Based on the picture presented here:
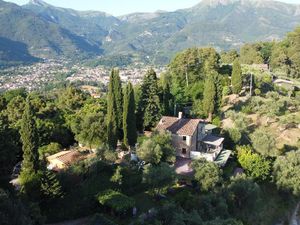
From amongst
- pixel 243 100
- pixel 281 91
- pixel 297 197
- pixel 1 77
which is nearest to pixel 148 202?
pixel 297 197

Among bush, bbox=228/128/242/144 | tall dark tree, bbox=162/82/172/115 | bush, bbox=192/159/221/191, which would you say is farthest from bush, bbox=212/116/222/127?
bush, bbox=192/159/221/191

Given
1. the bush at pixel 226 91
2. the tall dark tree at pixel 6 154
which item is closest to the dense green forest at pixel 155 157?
the tall dark tree at pixel 6 154

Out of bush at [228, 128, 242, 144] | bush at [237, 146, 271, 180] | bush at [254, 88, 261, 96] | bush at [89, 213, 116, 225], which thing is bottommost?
bush at [237, 146, 271, 180]

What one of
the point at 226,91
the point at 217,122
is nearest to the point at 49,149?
the point at 217,122

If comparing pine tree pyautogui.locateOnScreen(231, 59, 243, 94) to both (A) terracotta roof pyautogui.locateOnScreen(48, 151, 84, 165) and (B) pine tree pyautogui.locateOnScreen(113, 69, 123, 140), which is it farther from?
(A) terracotta roof pyautogui.locateOnScreen(48, 151, 84, 165)

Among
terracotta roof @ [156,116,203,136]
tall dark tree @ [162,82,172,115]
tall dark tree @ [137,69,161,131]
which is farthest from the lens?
tall dark tree @ [162,82,172,115]

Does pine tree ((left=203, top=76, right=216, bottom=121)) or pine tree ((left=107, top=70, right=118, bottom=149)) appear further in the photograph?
pine tree ((left=203, top=76, right=216, bottom=121))
